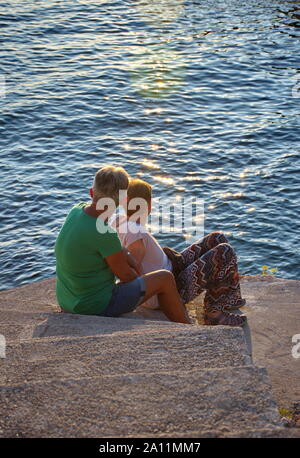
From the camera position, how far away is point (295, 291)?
292 inches

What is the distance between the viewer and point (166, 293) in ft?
19.4

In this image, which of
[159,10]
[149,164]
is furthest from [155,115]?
[159,10]

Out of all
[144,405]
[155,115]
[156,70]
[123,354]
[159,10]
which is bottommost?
[155,115]

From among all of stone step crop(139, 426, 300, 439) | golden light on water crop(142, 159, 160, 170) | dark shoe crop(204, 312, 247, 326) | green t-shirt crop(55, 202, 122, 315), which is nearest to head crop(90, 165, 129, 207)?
green t-shirt crop(55, 202, 122, 315)

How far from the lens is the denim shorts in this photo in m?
5.70

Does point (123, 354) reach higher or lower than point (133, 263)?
higher

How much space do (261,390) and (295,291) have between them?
12.8 ft

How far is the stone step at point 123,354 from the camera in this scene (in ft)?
13.3

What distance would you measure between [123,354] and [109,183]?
1527 millimetres

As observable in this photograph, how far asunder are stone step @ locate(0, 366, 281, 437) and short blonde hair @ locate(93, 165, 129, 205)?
74.0 inches

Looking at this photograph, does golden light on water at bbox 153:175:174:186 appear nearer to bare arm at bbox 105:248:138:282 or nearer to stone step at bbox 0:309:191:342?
bare arm at bbox 105:248:138:282

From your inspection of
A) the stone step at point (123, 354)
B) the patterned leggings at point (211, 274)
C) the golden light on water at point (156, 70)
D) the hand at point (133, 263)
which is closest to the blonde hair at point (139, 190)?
the hand at point (133, 263)

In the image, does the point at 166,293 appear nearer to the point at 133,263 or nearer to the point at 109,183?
the point at 133,263

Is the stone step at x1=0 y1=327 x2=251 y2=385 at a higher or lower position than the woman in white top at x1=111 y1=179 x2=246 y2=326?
higher
